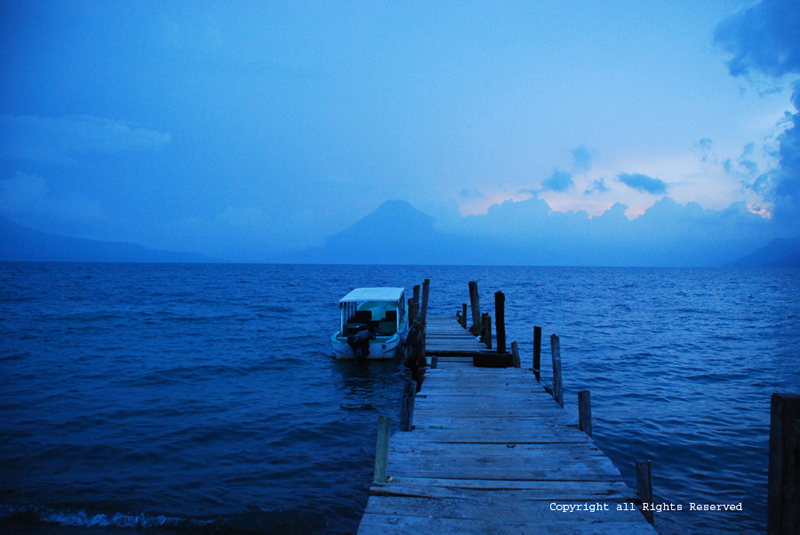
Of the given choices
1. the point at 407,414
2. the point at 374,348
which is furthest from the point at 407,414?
the point at 374,348

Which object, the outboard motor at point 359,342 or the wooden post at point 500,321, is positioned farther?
the outboard motor at point 359,342

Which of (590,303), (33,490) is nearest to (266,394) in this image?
(33,490)

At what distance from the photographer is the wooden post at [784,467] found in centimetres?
329

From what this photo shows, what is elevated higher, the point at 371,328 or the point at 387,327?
the point at 371,328

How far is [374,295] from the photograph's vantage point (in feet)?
61.5

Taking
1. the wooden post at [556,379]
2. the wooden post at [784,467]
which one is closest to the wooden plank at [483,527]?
the wooden post at [784,467]

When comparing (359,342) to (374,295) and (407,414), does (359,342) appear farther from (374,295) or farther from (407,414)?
(407,414)

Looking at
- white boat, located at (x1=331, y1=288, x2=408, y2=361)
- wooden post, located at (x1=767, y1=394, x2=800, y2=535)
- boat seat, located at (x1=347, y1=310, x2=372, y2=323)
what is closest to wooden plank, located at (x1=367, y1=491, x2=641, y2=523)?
wooden post, located at (x1=767, y1=394, x2=800, y2=535)

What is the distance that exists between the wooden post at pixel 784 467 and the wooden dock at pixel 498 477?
58.6 inches

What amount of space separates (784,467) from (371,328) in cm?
1570

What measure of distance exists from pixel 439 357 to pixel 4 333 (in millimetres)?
24062

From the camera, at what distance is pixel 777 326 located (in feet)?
91.7

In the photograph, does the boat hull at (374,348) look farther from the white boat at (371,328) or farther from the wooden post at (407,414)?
the wooden post at (407,414)

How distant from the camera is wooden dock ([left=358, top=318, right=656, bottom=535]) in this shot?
15.6 feet
